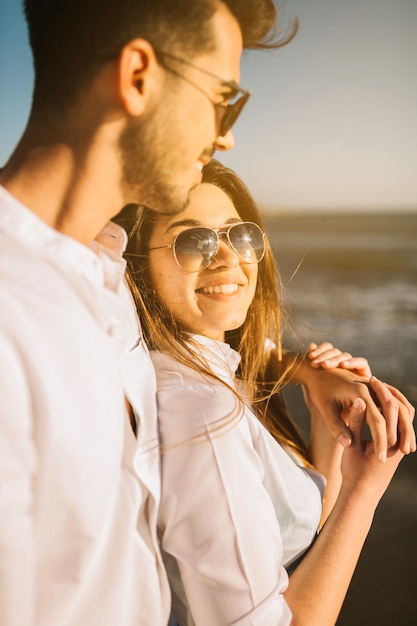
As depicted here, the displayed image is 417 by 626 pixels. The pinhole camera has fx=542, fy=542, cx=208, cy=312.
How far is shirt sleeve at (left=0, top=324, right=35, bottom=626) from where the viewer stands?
915 mm

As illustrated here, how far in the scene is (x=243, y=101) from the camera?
120 centimetres

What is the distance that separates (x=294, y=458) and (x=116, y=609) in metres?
0.71

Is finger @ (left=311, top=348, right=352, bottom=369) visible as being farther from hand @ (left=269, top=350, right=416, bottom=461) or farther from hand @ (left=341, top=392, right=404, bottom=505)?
hand @ (left=341, top=392, right=404, bottom=505)

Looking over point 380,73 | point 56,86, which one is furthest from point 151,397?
point 380,73

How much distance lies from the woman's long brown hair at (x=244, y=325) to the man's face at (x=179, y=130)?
0.32 metres

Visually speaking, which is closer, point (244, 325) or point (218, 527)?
point (218, 527)

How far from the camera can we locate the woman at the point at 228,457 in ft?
3.92

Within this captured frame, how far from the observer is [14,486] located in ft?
3.03

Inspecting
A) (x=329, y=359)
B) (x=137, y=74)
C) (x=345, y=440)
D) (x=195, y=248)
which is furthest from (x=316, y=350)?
(x=137, y=74)

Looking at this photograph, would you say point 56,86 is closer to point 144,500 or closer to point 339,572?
point 144,500

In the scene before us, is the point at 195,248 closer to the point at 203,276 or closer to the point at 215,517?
the point at 203,276

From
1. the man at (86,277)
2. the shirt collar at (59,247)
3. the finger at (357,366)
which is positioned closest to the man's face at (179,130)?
the man at (86,277)

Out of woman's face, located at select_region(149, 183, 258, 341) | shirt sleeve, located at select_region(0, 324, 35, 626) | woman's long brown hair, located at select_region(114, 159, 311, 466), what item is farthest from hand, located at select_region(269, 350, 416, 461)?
shirt sleeve, located at select_region(0, 324, 35, 626)

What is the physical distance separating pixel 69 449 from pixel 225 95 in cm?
81
